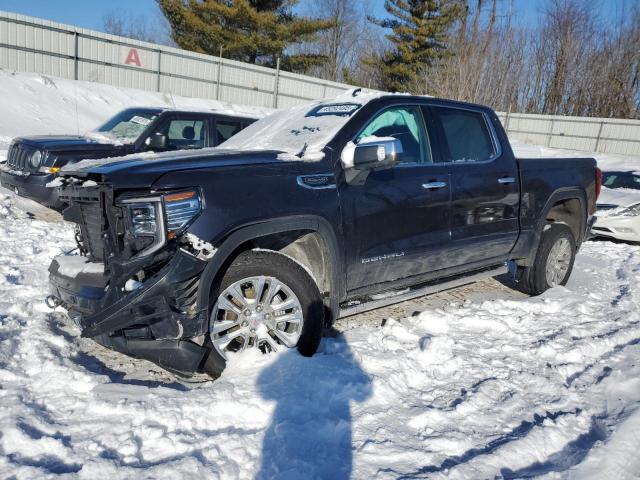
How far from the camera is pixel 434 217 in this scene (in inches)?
154

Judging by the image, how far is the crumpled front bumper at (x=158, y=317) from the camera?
104 inches

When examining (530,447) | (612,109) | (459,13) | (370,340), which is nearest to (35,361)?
(370,340)

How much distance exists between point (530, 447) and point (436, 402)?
0.54 meters

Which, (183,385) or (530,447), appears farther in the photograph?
(183,385)

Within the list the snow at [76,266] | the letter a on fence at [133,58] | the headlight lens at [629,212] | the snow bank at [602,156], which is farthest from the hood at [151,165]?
the snow bank at [602,156]

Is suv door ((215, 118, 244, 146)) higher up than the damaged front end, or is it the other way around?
suv door ((215, 118, 244, 146))

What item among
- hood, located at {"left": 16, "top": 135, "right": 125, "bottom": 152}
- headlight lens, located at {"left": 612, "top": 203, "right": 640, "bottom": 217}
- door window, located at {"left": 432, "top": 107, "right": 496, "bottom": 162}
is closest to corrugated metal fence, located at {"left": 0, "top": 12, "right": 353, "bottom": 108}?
hood, located at {"left": 16, "top": 135, "right": 125, "bottom": 152}

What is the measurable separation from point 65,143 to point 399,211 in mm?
5308

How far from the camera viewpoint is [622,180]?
10.7m

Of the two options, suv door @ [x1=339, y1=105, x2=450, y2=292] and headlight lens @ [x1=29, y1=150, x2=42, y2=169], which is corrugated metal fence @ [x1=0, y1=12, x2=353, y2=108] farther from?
suv door @ [x1=339, y1=105, x2=450, y2=292]

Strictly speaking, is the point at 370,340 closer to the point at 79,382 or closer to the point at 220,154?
the point at 220,154

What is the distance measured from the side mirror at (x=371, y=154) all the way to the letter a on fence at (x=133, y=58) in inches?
768

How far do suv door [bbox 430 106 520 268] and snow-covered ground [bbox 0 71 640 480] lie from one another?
2.22 ft

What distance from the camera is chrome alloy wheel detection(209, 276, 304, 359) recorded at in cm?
292
